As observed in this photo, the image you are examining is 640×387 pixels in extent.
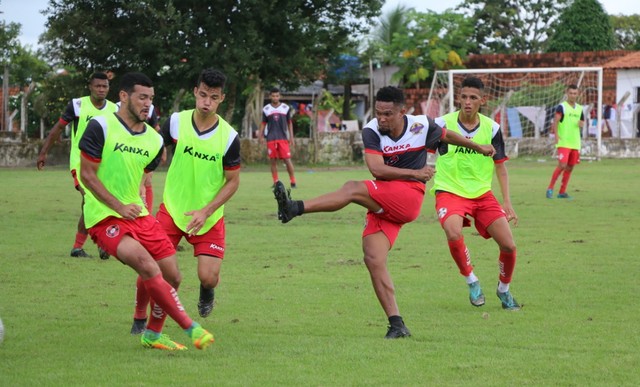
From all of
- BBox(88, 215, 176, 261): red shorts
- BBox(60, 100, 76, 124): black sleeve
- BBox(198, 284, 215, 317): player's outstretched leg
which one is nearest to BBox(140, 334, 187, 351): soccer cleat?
BBox(88, 215, 176, 261): red shorts

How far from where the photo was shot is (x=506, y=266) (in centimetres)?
966

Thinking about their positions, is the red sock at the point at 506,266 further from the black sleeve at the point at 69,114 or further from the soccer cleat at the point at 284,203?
the black sleeve at the point at 69,114

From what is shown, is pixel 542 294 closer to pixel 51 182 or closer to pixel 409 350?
pixel 409 350

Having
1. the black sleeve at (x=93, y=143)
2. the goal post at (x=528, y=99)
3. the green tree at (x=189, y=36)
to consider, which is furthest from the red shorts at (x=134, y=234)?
the goal post at (x=528, y=99)

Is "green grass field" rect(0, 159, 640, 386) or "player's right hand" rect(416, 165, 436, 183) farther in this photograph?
"player's right hand" rect(416, 165, 436, 183)

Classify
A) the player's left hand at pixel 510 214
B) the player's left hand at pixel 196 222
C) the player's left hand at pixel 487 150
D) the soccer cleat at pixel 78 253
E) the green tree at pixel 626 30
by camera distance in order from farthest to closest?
the green tree at pixel 626 30 → the soccer cleat at pixel 78 253 → the player's left hand at pixel 510 214 → the player's left hand at pixel 487 150 → the player's left hand at pixel 196 222

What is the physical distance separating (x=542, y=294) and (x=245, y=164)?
27184 millimetres

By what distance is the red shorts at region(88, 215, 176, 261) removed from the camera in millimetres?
7465

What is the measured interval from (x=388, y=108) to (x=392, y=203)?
2.38 feet

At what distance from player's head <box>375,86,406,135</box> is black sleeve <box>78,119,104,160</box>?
2.08 meters

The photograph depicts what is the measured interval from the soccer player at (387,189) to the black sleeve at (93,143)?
1328 mm

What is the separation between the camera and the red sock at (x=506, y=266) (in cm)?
962

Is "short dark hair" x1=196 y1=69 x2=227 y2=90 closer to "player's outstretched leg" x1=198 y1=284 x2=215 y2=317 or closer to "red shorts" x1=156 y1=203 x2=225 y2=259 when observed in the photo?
"red shorts" x1=156 y1=203 x2=225 y2=259

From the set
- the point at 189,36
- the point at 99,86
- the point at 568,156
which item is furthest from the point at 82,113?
the point at 189,36
